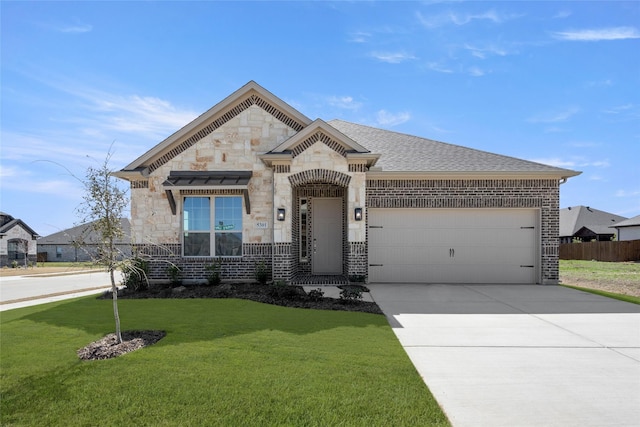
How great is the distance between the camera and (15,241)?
3694 centimetres

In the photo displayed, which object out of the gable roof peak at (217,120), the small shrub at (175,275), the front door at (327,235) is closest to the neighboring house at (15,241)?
the gable roof peak at (217,120)

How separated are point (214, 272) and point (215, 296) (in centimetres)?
187

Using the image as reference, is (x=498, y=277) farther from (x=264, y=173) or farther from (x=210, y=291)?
(x=210, y=291)

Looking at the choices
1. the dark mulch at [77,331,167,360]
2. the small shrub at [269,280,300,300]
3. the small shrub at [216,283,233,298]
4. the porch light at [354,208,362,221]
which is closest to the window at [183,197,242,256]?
the small shrub at [216,283,233,298]

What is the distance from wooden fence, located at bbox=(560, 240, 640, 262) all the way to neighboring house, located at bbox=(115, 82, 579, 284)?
23.6 metres

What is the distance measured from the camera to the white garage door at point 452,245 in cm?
1248

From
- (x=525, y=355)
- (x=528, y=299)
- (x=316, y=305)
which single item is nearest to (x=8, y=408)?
(x=316, y=305)

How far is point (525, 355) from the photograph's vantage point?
5.48 meters

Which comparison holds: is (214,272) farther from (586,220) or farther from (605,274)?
(586,220)

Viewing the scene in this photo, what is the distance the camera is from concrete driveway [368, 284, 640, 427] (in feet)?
12.7

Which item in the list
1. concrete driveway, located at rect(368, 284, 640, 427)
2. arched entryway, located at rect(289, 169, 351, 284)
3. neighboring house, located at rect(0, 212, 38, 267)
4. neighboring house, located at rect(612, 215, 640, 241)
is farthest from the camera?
neighboring house, located at rect(612, 215, 640, 241)

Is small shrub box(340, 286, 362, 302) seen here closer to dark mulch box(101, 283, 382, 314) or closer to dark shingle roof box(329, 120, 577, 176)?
dark mulch box(101, 283, 382, 314)

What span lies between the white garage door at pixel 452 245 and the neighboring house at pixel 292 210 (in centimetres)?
3

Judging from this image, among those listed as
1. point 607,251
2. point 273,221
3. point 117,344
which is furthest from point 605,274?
point 117,344
